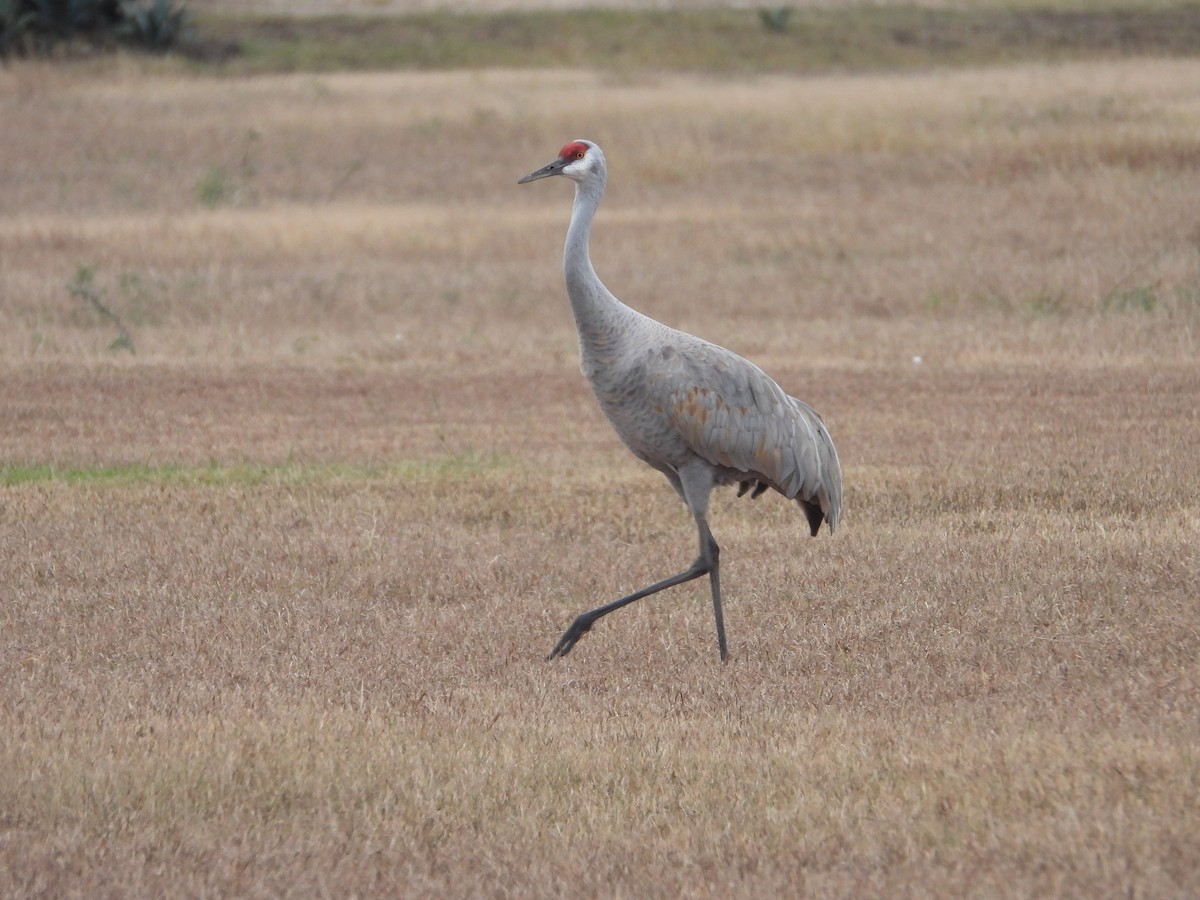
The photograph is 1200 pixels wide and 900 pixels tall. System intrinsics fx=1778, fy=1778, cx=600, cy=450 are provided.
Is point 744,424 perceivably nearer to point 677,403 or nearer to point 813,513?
point 677,403

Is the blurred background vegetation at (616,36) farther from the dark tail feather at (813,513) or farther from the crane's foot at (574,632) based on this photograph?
the crane's foot at (574,632)

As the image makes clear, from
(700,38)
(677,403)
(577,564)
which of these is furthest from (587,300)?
(700,38)

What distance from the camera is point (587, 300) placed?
6.17 m

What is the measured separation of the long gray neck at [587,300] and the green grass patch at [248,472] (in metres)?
2.84

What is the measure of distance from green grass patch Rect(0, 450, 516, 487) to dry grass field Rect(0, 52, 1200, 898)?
0.16ft

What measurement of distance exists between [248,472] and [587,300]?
353 cm

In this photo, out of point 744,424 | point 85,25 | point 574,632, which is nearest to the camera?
point 574,632

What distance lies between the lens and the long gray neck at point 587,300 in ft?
20.2

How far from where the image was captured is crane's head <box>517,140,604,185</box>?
6.43 meters

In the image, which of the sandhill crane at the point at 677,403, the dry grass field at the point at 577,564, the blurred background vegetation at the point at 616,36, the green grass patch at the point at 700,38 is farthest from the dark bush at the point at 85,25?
the sandhill crane at the point at 677,403

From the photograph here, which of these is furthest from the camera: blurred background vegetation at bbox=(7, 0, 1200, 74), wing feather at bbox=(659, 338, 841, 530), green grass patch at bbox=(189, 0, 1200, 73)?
green grass patch at bbox=(189, 0, 1200, 73)

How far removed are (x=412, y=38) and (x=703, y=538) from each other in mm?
34370

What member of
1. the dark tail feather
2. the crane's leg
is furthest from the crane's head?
the dark tail feather

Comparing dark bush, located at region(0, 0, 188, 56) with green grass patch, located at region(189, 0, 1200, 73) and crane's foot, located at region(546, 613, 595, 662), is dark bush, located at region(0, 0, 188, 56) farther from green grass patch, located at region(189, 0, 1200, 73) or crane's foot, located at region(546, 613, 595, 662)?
crane's foot, located at region(546, 613, 595, 662)
